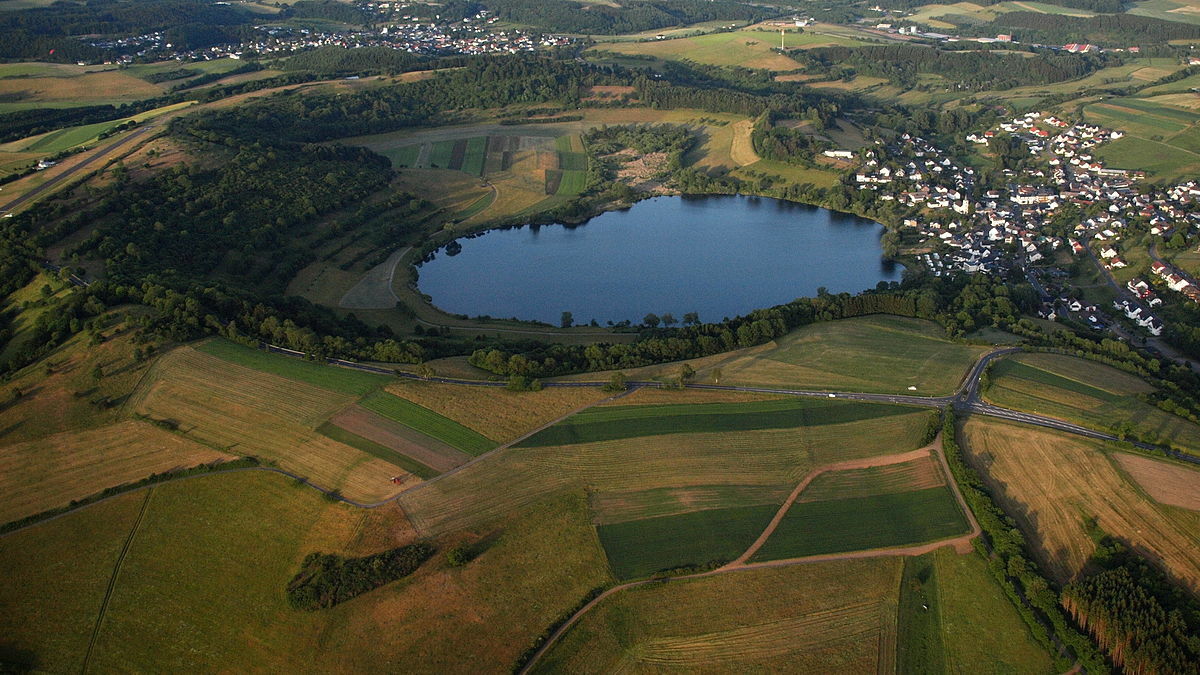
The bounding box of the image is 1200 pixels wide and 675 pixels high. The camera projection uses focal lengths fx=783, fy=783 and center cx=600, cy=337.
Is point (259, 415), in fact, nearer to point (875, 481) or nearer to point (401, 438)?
point (401, 438)

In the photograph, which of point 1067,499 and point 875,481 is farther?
point 875,481

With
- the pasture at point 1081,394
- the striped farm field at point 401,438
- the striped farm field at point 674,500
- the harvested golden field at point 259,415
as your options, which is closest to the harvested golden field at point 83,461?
the harvested golden field at point 259,415

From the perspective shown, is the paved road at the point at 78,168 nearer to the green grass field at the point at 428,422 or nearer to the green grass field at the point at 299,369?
the green grass field at the point at 299,369

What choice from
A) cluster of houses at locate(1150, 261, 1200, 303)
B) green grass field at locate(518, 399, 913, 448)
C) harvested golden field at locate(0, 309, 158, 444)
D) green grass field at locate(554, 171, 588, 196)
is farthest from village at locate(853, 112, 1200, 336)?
harvested golden field at locate(0, 309, 158, 444)

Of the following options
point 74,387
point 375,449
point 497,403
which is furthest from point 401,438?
point 74,387

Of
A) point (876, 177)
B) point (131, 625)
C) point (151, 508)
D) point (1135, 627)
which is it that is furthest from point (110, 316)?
point (876, 177)
